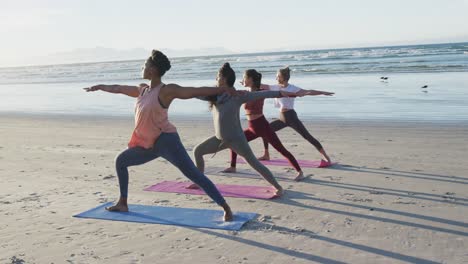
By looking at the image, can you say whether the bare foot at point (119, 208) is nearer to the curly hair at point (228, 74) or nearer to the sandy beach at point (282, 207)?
the sandy beach at point (282, 207)

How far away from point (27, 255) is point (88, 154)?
18.4 feet

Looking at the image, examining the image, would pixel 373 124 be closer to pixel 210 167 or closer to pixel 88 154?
pixel 210 167

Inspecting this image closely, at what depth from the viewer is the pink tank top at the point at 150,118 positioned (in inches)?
219

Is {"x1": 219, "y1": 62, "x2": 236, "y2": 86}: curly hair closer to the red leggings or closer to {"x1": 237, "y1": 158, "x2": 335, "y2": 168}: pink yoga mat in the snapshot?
the red leggings

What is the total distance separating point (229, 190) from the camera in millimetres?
7332

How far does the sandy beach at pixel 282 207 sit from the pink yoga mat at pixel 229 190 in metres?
0.17

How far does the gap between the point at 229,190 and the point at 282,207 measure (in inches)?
42.0

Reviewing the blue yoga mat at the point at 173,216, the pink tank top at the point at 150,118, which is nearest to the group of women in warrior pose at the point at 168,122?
the pink tank top at the point at 150,118

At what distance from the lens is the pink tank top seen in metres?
5.56

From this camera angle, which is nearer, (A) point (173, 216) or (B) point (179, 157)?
(B) point (179, 157)

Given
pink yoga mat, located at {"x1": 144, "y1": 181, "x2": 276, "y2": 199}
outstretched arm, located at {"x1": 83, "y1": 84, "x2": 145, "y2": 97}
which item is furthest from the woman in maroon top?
outstretched arm, located at {"x1": 83, "y1": 84, "x2": 145, "y2": 97}

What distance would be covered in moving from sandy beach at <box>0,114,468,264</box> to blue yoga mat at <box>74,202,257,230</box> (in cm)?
12

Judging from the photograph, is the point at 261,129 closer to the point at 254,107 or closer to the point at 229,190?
the point at 254,107

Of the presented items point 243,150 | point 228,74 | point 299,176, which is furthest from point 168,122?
point 299,176
